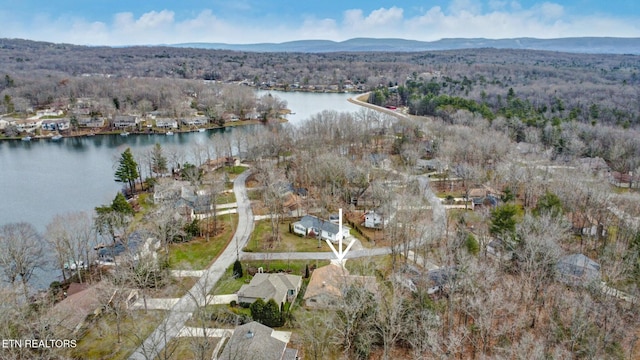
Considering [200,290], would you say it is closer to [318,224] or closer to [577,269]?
[318,224]

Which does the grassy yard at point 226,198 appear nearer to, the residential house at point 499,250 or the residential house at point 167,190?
the residential house at point 167,190

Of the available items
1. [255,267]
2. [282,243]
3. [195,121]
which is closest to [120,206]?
[255,267]

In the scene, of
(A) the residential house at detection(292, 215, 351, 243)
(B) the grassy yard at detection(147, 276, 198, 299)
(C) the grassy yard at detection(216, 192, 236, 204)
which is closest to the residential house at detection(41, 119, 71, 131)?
(C) the grassy yard at detection(216, 192, 236, 204)

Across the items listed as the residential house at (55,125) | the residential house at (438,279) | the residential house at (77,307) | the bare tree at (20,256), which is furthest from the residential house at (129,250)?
the residential house at (55,125)

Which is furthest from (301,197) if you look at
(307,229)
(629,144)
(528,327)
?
(629,144)

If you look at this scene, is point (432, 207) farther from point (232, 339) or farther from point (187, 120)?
point (187, 120)
